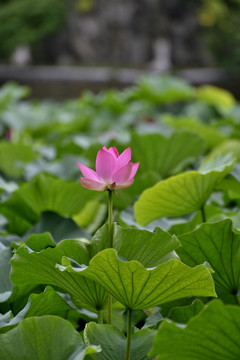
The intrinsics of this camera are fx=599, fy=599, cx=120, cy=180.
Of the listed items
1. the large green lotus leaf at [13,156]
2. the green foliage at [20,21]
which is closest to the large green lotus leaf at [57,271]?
the large green lotus leaf at [13,156]

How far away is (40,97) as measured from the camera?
8211 millimetres

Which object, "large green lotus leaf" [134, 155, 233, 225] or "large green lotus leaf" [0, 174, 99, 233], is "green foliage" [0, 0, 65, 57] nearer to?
"large green lotus leaf" [0, 174, 99, 233]

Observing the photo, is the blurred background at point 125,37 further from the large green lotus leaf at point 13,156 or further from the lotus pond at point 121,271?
the lotus pond at point 121,271

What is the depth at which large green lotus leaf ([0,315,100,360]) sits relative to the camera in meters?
0.50

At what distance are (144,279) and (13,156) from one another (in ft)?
3.02

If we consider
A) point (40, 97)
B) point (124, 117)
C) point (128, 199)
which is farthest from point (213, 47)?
point (128, 199)

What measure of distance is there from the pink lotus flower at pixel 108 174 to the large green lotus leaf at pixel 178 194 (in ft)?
0.74

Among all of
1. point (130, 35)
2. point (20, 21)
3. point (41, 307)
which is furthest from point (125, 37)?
point (41, 307)

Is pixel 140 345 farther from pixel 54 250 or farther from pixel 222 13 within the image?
pixel 222 13

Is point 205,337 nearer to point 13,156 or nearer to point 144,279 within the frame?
point 144,279

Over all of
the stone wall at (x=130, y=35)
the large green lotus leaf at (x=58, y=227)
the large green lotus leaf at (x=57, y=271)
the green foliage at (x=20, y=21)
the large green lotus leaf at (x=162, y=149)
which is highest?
the large green lotus leaf at (x=57, y=271)

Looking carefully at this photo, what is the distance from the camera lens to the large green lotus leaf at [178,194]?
2.66 feet

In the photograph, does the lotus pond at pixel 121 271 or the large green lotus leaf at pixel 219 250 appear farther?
the large green lotus leaf at pixel 219 250

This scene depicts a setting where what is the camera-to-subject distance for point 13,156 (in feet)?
4.62
